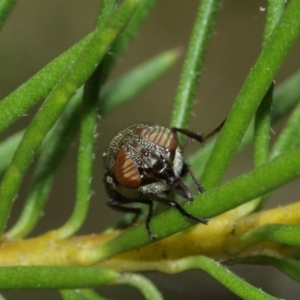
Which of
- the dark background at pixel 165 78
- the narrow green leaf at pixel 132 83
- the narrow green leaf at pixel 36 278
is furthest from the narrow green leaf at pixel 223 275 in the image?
the dark background at pixel 165 78

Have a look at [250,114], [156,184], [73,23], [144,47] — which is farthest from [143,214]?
[144,47]

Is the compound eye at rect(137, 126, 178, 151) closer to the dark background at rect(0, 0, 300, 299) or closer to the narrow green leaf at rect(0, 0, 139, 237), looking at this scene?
the narrow green leaf at rect(0, 0, 139, 237)

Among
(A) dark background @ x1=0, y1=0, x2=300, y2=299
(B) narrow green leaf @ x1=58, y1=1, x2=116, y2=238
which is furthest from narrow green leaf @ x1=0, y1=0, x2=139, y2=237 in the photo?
(A) dark background @ x1=0, y1=0, x2=300, y2=299

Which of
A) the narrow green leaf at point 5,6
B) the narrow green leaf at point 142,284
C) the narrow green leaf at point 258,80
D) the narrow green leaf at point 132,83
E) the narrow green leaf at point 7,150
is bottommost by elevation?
the narrow green leaf at point 142,284

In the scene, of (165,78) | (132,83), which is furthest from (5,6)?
(165,78)

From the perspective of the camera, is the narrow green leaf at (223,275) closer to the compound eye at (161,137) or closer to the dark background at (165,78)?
the compound eye at (161,137)

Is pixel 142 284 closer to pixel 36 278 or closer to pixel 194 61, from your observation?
pixel 36 278

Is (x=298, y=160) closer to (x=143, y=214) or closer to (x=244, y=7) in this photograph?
(x=143, y=214)
